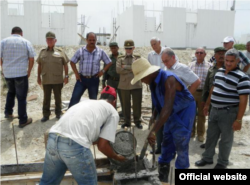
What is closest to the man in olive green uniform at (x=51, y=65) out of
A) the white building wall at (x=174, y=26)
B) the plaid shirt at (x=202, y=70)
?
the plaid shirt at (x=202, y=70)

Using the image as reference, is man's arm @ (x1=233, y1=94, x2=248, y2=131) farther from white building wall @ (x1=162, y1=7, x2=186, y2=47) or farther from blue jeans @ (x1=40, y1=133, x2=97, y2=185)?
white building wall @ (x1=162, y1=7, x2=186, y2=47)

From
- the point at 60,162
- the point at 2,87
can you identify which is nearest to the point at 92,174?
the point at 60,162

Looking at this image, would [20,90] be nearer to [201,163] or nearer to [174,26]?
[201,163]

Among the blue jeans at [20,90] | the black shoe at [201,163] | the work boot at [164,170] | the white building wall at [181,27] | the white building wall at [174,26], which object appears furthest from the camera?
the white building wall at [174,26]

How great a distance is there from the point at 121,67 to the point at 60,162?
133 inches

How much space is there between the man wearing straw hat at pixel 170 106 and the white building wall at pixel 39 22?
39.9 ft

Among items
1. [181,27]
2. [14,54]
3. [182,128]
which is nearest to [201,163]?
[182,128]

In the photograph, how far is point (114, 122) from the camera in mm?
2531

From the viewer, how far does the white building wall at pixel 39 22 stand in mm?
13562

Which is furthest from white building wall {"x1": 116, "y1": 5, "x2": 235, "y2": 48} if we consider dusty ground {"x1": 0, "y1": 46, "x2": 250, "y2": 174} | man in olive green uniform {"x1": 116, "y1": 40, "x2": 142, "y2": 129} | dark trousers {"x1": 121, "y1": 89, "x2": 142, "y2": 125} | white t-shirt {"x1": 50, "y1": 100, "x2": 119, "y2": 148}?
white t-shirt {"x1": 50, "y1": 100, "x2": 119, "y2": 148}

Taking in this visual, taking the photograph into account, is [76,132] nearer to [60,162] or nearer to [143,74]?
[60,162]

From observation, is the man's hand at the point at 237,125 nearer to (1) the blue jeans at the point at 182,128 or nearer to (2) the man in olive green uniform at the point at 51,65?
(1) the blue jeans at the point at 182,128

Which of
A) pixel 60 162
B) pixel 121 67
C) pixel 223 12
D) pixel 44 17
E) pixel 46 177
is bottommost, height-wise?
pixel 46 177

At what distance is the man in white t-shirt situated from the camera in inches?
91.5
